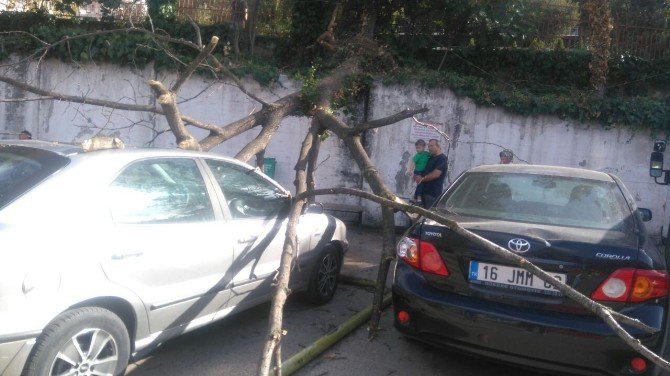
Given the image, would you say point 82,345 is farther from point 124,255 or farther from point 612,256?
point 612,256

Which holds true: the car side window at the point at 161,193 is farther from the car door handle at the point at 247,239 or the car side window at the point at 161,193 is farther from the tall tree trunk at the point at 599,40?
the tall tree trunk at the point at 599,40

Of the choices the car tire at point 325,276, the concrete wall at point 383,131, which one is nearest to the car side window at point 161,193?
the car tire at point 325,276

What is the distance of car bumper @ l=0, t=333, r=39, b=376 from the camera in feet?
10.8

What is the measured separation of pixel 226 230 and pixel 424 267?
1.44 m

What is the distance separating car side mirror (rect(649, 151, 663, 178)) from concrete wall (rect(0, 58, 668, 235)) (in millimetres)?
268

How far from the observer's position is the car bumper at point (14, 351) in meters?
3.28

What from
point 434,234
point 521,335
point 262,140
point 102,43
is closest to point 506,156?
point 262,140

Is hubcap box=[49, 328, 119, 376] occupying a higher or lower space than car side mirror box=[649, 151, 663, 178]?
lower

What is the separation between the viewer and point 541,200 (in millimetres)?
5105

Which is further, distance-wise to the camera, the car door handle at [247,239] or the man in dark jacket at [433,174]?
the man in dark jacket at [433,174]

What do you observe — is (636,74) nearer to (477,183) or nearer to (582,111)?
(582,111)

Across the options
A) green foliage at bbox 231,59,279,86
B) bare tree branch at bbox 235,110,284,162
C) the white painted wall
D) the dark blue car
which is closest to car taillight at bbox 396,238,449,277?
the dark blue car

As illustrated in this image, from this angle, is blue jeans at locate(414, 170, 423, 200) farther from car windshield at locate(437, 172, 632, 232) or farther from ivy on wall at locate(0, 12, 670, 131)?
car windshield at locate(437, 172, 632, 232)

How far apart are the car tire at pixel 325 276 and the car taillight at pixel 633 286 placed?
8.89 ft
